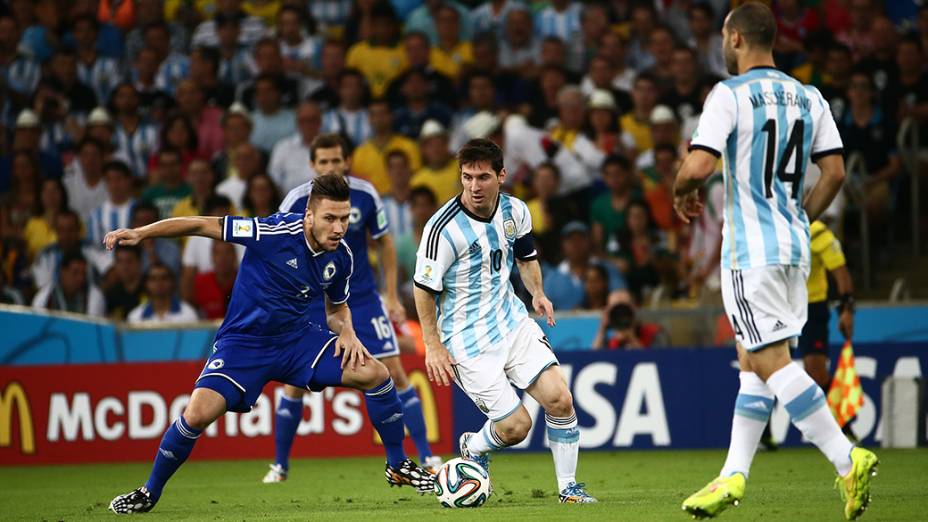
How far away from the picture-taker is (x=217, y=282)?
14.6m

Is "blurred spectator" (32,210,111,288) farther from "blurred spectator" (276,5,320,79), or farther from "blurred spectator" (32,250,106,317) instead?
"blurred spectator" (276,5,320,79)

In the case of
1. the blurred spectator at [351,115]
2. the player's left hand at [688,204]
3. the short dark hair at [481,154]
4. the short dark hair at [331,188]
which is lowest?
the player's left hand at [688,204]

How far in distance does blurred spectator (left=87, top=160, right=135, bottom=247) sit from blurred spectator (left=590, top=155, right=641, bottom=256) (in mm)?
5244

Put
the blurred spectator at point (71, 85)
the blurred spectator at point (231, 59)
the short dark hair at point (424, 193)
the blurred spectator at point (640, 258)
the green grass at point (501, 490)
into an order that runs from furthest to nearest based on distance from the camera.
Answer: the blurred spectator at point (71, 85) → the blurred spectator at point (231, 59) → the short dark hair at point (424, 193) → the blurred spectator at point (640, 258) → the green grass at point (501, 490)

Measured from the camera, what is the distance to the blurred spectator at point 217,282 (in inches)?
570

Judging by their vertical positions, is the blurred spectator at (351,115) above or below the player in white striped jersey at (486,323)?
above

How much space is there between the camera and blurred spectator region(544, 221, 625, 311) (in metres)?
13.9

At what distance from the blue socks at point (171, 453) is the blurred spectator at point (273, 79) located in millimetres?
9201

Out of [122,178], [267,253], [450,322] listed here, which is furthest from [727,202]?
[122,178]

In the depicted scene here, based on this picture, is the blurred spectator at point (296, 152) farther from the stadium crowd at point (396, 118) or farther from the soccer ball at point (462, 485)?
the soccer ball at point (462, 485)

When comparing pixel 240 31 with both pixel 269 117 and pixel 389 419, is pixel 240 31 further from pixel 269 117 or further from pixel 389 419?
pixel 389 419

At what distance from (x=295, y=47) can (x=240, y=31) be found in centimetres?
94

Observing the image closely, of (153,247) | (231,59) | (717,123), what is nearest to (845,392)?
(717,123)

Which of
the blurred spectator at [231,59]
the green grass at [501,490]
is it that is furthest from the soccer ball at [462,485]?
the blurred spectator at [231,59]
